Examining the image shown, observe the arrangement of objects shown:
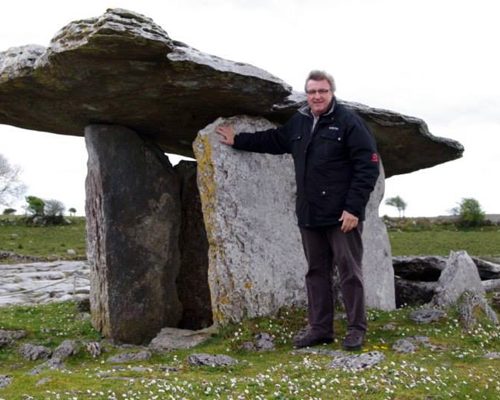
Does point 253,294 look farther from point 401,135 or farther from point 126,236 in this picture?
point 401,135

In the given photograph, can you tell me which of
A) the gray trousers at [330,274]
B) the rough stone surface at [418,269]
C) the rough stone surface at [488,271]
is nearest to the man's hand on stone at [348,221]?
the gray trousers at [330,274]

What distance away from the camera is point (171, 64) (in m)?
9.73

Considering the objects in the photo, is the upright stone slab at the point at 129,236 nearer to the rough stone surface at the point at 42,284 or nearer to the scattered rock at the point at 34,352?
the scattered rock at the point at 34,352

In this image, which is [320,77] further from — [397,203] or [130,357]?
[397,203]

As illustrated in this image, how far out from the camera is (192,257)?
13.2 metres

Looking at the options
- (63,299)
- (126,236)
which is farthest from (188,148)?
(63,299)

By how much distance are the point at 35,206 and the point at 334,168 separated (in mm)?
46269

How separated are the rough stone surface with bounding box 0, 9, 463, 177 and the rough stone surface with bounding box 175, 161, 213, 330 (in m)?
0.91

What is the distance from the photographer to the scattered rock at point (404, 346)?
8.83 meters

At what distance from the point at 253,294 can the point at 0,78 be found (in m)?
4.90

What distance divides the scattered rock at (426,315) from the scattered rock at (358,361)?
209cm

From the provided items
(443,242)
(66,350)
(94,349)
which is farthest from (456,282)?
(443,242)

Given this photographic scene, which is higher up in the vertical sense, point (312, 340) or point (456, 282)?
point (456, 282)

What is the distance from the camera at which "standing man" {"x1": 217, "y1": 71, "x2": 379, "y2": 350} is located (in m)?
8.65
